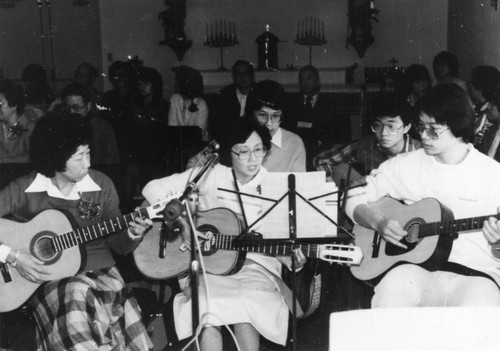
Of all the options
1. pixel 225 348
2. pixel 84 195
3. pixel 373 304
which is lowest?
pixel 225 348

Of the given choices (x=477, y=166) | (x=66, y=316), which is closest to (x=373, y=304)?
(x=477, y=166)

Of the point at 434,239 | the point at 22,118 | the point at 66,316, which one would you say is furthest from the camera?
the point at 22,118

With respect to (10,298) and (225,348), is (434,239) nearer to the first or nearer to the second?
(225,348)

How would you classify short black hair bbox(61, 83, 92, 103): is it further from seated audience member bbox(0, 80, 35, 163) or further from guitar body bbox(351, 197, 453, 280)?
guitar body bbox(351, 197, 453, 280)

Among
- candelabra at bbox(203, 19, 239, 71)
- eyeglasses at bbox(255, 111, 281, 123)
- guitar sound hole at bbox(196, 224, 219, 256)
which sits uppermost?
candelabra at bbox(203, 19, 239, 71)

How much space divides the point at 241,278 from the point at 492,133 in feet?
4.63

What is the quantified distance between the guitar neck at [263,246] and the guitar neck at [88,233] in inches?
17.0

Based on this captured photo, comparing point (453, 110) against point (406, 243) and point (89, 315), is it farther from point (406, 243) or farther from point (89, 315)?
point (89, 315)

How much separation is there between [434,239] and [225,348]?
1138 millimetres

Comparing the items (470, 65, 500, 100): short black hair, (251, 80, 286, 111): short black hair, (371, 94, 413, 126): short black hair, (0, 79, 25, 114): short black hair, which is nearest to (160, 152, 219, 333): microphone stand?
(251, 80, 286, 111): short black hair

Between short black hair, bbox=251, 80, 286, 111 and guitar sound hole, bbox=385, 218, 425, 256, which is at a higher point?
short black hair, bbox=251, 80, 286, 111

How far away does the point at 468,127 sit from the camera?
2.77m

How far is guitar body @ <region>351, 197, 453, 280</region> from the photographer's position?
2.67 metres

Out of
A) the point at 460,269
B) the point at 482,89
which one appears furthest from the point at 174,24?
the point at 460,269
